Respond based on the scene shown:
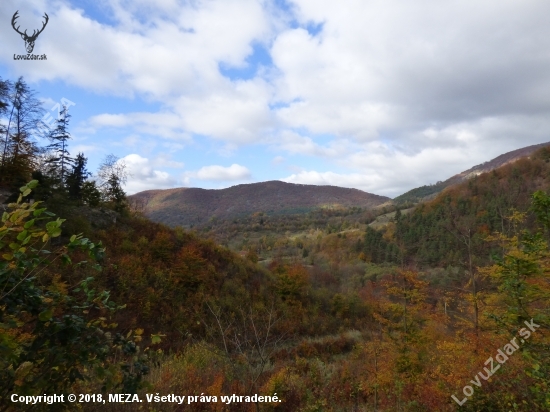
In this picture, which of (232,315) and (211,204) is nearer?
(232,315)

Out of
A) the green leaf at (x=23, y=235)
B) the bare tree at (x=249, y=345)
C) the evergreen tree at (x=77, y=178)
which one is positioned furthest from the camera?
the evergreen tree at (x=77, y=178)

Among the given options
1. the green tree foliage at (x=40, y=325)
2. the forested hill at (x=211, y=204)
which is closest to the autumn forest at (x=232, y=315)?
the green tree foliage at (x=40, y=325)

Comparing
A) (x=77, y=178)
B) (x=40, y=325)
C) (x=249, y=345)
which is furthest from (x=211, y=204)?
(x=40, y=325)

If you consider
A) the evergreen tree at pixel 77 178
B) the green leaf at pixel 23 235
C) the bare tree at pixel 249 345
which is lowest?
the bare tree at pixel 249 345

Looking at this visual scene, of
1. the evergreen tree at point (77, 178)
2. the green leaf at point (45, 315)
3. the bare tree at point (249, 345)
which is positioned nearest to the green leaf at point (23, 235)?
the green leaf at point (45, 315)

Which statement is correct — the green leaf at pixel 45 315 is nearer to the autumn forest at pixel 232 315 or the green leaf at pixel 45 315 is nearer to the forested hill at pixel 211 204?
the autumn forest at pixel 232 315

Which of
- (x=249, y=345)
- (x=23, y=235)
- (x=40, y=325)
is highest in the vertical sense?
(x=23, y=235)

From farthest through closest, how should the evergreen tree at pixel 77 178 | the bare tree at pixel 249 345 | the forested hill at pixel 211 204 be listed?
the forested hill at pixel 211 204
the evergreen tree at pixel 77 178
the bare tree at pixel 249 345

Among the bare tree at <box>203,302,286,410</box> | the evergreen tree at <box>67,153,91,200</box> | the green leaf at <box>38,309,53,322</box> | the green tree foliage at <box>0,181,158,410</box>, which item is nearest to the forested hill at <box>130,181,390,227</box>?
the evergreen tree at <box>67,153,91,200</box>

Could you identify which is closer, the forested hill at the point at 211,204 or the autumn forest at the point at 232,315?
the autumn forest at the point at 232,315

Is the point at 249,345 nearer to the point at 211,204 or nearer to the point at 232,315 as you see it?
the point at 232,315

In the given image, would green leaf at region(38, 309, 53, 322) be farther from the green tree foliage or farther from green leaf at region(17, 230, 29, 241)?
green leaf at region(17, 230, 29, 241)

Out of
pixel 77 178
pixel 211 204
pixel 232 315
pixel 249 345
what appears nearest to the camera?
pixel 249 345

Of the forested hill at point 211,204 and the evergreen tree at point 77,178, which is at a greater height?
the forested hill at point 211,204
